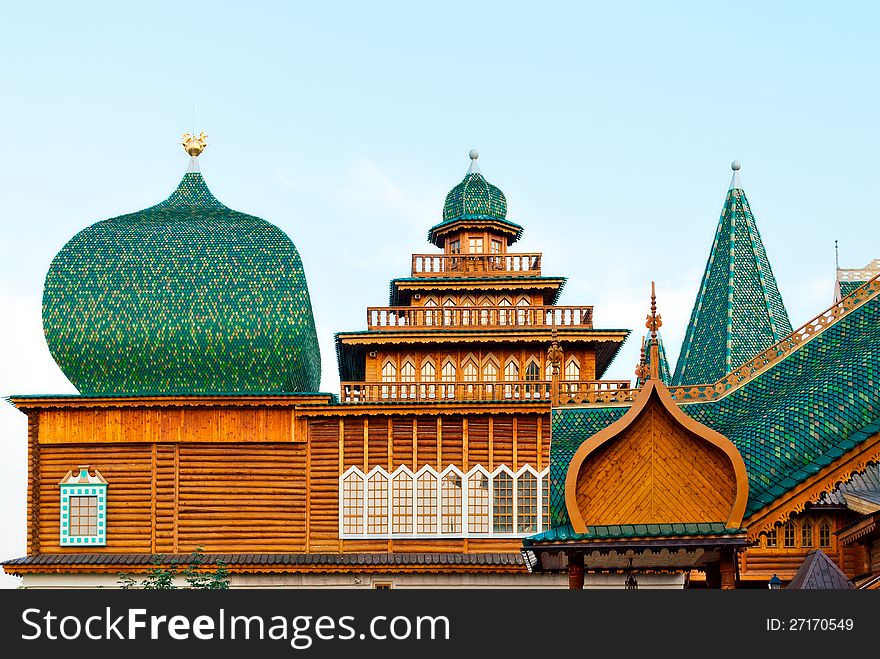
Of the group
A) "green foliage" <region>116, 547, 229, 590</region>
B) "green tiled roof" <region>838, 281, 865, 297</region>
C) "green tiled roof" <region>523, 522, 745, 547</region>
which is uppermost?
"green tiled roof" <region>838, 281, 865, 297</region>

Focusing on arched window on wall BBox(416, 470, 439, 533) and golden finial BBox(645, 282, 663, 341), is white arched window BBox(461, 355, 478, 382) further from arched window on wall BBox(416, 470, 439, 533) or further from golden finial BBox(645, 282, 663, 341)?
golden finial BBox(645, 282, 663, 341)

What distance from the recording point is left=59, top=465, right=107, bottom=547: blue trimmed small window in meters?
41.7

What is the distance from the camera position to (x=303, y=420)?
138 feet

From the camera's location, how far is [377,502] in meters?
41.8

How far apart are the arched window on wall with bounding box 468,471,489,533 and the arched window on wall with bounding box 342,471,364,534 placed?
9.19 ft

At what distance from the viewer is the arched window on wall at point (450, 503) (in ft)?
137

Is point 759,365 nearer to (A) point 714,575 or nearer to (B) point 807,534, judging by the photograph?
(A) point 714,575

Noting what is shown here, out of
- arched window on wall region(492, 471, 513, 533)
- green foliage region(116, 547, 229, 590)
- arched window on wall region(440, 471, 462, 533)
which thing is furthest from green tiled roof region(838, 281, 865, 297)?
green foliage region(116, 547, 229, 590)

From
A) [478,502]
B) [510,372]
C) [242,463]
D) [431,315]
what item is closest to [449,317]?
[431,315]

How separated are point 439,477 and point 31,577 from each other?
10.7 meters

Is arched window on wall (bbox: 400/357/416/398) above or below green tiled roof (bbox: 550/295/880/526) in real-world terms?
above

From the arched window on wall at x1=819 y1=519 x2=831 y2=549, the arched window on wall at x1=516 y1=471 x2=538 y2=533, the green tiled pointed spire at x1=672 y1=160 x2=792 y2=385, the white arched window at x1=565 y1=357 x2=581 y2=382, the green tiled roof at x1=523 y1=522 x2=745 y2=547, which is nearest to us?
the green tiled roof at x1=523 y1=522 x2=745 y2=547
